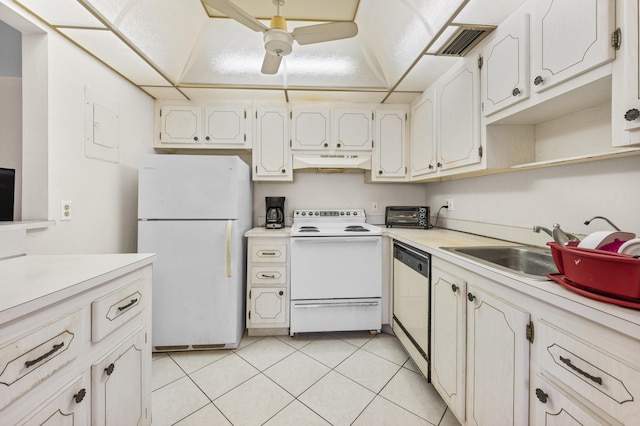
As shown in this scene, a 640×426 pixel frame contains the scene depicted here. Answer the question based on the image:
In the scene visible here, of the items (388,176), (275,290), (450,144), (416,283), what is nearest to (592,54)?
(450,144)

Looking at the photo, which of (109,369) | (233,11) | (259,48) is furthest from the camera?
(259,48)

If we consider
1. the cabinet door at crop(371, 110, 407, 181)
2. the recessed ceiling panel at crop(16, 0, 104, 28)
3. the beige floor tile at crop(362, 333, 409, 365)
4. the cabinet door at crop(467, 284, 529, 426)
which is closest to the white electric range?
the beige floor tile at crop(362, 333, 409, 365)

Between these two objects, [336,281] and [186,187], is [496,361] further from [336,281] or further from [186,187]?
[186,187]

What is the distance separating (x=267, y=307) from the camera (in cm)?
216

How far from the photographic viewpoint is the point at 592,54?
3.00 feet

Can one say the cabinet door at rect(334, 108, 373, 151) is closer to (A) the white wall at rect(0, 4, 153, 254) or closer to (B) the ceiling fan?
(B) the ceiling fan

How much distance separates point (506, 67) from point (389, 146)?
1265 millimetres

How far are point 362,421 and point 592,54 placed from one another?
1.92m

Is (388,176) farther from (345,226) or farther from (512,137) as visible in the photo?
(512,137)

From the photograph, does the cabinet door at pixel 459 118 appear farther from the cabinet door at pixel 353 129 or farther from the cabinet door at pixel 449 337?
the cabinet door at pixel 449 337

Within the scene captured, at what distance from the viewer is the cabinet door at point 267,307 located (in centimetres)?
215

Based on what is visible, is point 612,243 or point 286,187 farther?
point 286,187

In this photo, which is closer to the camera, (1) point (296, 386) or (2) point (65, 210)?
(2) point (65, 210)

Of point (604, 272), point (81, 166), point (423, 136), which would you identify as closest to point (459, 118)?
point (423, 136)
